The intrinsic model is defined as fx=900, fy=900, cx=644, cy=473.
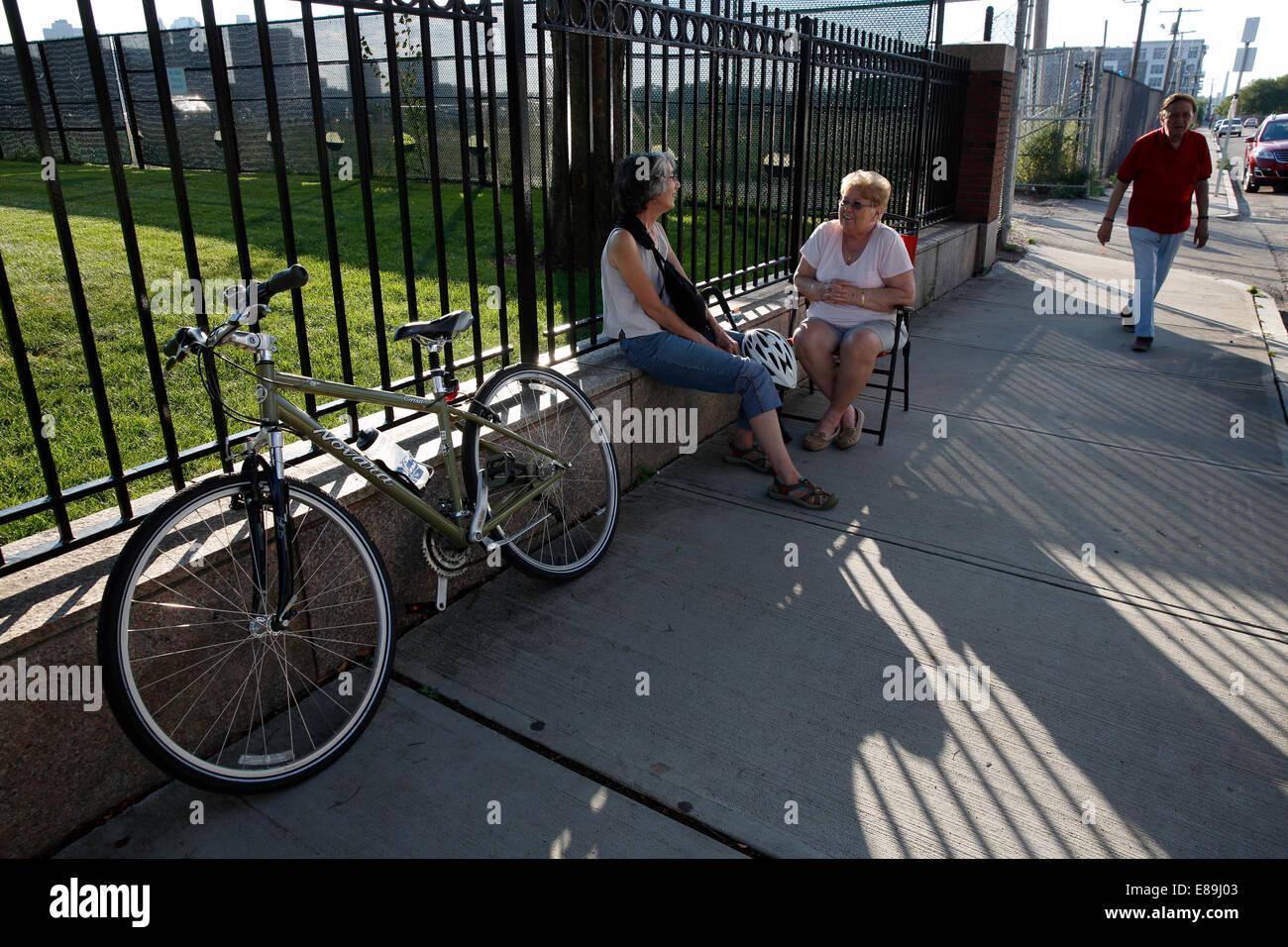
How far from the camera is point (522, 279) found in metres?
4.36

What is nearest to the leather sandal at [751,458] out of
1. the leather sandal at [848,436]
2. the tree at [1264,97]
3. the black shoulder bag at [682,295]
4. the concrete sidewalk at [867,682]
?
the concrete sidewalk at [867,682]

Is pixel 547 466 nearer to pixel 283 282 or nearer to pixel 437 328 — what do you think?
pixel 437 328

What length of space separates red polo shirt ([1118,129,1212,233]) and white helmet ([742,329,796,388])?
3.88m

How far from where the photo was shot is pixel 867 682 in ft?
10.5

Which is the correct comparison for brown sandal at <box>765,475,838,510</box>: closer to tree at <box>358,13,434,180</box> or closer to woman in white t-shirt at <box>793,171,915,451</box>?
woman in white t-shirt at <box>793,171,915,451</box>

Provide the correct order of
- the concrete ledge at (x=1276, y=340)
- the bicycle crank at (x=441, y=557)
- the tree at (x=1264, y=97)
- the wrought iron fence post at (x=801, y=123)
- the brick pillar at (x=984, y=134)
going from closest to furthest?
the bicycle crank at (x=441, y=557) → the wrought iron fence post at (x=801, y=123) → the concrete ledge at (x=1276, y=340) → the brick pillar at (x=984, y=134) → the tree at (x=1264, y=97)

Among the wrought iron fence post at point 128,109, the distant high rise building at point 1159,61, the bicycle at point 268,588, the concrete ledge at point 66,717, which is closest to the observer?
the concrete ledge at point 66,717

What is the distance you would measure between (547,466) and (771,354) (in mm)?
1735

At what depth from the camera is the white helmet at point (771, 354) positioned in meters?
4.96

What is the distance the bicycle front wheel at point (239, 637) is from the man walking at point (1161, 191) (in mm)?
6745

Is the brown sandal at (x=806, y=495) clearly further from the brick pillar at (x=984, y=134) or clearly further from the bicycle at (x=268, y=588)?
the brick pillar at (x=984, y=134)

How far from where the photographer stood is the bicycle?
8.18ft
